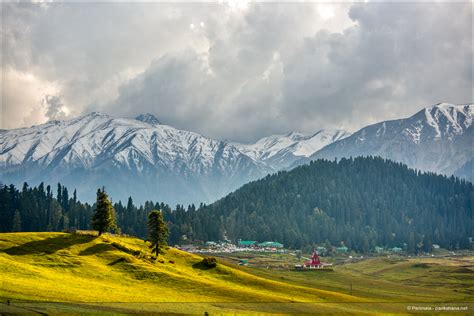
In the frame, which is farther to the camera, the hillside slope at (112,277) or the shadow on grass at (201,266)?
the shadow on grass at (201,266)

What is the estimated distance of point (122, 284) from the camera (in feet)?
358

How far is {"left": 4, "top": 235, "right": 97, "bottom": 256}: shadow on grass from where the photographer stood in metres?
121

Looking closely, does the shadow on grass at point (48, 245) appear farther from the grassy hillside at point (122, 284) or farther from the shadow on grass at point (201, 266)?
the shadow on grass at point (201, 266)

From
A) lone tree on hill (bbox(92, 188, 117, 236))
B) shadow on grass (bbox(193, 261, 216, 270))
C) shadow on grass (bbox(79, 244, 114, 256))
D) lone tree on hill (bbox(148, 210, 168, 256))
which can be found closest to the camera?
shadow on grass (bbox(79, 244, 114, 256))

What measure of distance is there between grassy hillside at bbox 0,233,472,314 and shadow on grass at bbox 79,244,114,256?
9.3 inches

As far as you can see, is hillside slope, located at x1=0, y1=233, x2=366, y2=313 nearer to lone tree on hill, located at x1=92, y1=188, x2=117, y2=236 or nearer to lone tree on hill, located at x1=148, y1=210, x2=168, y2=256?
lone tree on hill, located at x1=148, y1=210, x2=168, y2=256

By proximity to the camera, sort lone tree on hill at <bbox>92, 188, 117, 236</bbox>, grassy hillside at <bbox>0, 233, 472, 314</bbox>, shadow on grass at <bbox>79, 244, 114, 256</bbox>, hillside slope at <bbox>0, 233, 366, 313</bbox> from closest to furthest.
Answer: grassy hillside at <bbox>0, 233, 472, 314</bbox>
hillside slope at <bbox>0, 233, 366, 313</bbox>
shadow on grass at <bbox>79, 244, 114, 256</bbox>
lone tree on hill at <bbox>92, 188, 117, 236</bbox>

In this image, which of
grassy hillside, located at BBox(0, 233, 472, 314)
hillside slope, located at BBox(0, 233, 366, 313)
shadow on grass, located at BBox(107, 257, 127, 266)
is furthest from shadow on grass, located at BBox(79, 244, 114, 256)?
shadow on grass, located at BBox(107, 257, 127, 266)

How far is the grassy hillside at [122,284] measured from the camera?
84938 mm

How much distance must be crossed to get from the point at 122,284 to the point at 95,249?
25.4 metres

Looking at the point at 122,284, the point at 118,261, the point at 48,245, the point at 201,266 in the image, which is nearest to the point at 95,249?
the point at 118,261

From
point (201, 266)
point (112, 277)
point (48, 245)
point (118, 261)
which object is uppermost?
point (48, 245)

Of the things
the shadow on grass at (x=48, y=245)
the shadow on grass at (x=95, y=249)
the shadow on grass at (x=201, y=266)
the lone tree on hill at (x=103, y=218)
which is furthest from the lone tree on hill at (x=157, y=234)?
the shadow on grass at (x=48, y=245)

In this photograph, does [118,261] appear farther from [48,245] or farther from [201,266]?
[201,266]
